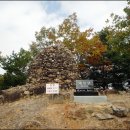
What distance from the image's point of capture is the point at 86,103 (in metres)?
19.9

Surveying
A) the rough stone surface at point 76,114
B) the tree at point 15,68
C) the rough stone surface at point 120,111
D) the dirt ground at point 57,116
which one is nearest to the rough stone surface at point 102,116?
the dirt ground at point 57,116

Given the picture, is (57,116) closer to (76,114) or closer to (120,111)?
(76,114)

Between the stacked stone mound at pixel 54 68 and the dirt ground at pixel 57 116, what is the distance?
17.3 ft

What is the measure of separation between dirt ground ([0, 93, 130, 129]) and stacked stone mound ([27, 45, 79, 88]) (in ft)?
17.3

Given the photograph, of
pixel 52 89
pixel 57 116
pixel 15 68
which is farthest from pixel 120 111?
pixel 15 68

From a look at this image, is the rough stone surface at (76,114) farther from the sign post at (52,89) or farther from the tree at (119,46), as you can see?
the tree at (119,46)

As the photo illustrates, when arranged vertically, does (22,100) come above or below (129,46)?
below

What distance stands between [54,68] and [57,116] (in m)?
9.14

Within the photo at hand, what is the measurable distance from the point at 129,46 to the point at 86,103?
12062 mm

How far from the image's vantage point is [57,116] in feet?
58.0

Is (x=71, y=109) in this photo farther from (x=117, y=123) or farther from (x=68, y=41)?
(x=68, y=41)

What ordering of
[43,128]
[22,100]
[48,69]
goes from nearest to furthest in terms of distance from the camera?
[43,128]
[22,100]
[48,69]

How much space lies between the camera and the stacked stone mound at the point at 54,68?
2614 centimetres

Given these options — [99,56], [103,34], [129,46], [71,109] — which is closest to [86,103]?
[71,109]
